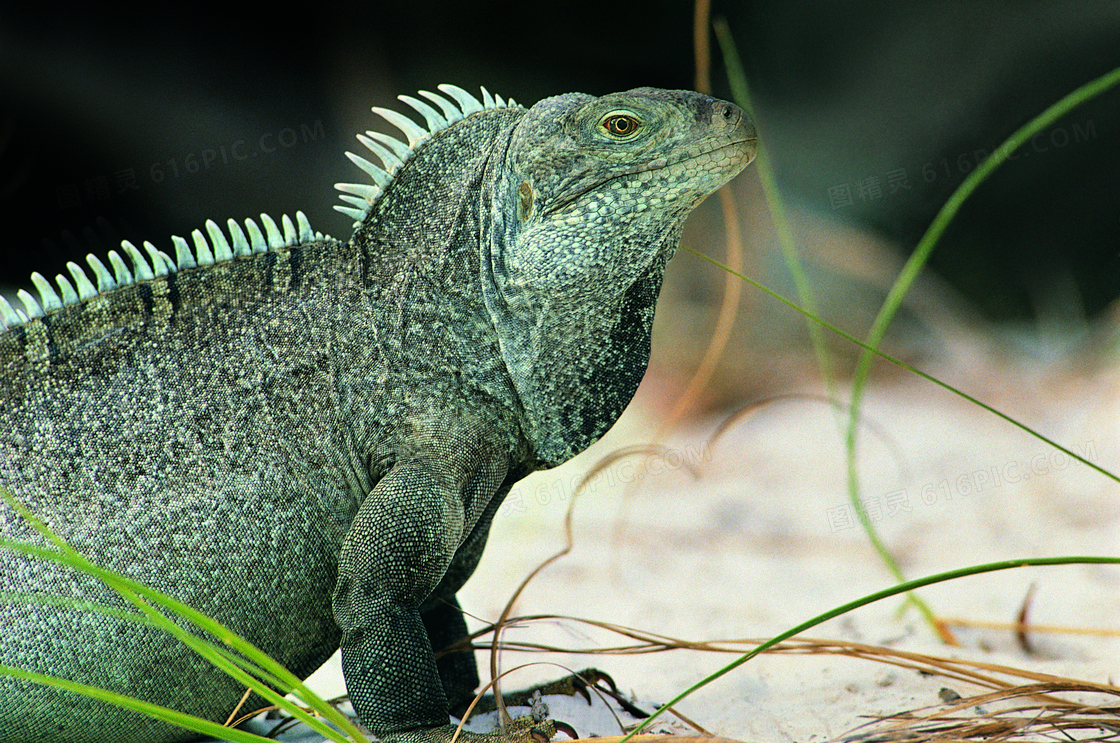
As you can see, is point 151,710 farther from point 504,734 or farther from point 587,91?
point 587,91

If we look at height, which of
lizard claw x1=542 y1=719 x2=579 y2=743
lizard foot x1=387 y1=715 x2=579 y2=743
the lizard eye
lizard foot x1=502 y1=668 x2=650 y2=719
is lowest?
lizard foot x1=387 y1=715 x2=579 y2=743

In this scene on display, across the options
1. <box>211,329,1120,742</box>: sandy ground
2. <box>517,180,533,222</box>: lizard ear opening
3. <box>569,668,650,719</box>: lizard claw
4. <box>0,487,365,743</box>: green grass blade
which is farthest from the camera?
<box>211,329,1120,742</box>: sandy ground

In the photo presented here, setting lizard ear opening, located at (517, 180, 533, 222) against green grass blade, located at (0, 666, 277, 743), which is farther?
lizard ear opening, located at (517, 180, 533, 222)

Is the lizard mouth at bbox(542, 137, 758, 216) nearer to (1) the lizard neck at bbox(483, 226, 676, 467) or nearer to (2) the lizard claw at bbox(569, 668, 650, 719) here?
(1) the lizard neck at bbox(483, 226, 676, 467)

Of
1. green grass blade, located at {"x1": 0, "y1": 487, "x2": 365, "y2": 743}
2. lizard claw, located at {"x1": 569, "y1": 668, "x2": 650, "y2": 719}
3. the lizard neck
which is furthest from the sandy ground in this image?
green grass blade, located at {"x1": 0, "y1": 487, "x2": 365, "y2": 743}

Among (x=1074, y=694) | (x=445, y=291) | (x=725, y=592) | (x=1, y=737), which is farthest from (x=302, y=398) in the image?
(x=725, y=592)

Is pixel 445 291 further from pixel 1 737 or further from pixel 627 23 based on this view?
pixel 627 23
